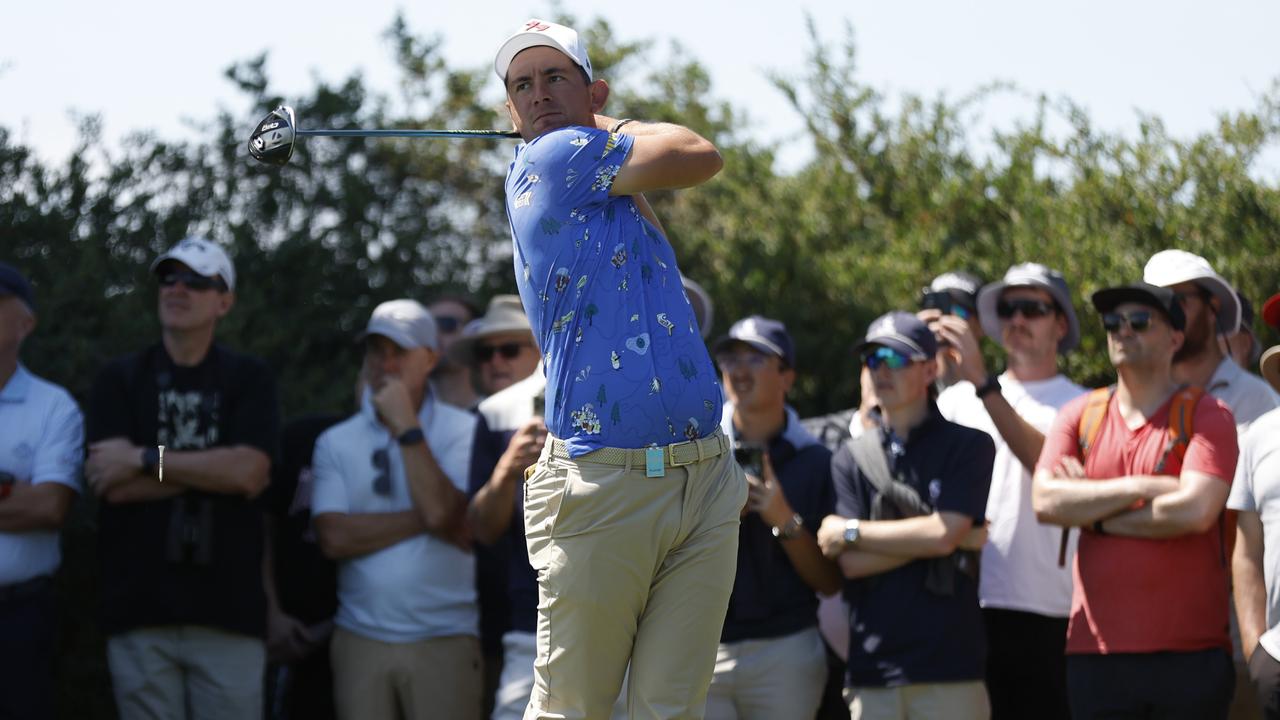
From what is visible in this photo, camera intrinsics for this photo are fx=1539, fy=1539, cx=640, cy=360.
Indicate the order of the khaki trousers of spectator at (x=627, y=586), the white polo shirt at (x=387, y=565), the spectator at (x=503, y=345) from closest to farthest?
the khaki trousers of spectator at (x=627, y=586), the white polo shirt at (x=387, y=565), the spectator at (x=503, y=345)

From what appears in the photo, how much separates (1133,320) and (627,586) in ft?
10.1

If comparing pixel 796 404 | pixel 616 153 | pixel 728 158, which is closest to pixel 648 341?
pixel 616 153

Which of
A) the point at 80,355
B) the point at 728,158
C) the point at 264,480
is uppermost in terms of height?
the point at 728,158

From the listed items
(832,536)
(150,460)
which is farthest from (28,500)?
(832,536)

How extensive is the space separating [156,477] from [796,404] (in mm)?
4357

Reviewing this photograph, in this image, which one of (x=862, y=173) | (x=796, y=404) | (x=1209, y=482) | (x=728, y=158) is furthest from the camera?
(x=728, y=158)

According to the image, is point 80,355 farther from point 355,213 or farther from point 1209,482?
point 1209,482

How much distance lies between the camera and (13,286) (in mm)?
6910

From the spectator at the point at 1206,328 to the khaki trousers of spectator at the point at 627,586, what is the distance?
3.46 meters

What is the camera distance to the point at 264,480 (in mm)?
6926

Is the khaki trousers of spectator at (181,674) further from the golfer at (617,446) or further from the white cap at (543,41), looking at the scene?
the white cap at (543,41)

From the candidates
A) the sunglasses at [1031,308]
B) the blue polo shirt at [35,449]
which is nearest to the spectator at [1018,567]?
the sunglasses at [1031,308]

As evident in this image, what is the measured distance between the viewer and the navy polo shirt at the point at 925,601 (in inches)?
242

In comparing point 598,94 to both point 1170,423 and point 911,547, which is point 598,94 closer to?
point 911,547
